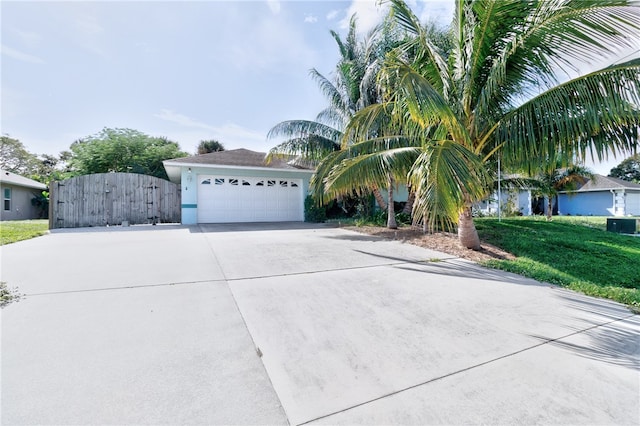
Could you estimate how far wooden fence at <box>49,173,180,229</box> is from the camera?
11.9m

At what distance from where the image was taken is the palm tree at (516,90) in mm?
4469

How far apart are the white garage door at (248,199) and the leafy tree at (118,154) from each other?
11058 mm

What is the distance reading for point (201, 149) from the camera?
28.1m

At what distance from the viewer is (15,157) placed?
2933 cm

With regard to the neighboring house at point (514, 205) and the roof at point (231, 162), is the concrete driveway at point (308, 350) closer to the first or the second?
the roof at point (231, 162)

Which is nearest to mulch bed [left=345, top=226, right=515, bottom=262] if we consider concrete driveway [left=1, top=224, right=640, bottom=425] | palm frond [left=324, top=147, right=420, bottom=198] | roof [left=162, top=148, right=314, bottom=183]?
concrete driveway [left=1, top=224, right=640, bottom=425]

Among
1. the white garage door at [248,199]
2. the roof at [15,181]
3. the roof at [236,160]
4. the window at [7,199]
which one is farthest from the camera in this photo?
the window at [7,199]

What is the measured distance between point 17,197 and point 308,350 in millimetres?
26573

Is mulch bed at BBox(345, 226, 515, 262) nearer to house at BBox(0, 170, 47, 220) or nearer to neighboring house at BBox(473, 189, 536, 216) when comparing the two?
neighboring house at BBox(473, 189, 536, 216)

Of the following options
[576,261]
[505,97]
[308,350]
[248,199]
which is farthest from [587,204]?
[308,350]

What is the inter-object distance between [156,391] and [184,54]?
1024cm

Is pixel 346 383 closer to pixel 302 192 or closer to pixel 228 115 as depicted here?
pixel 302 192

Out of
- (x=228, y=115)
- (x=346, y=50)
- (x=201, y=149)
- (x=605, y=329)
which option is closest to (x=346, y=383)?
(x=605, y=329)

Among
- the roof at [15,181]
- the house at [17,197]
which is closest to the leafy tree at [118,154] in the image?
the roof at [15,181]
